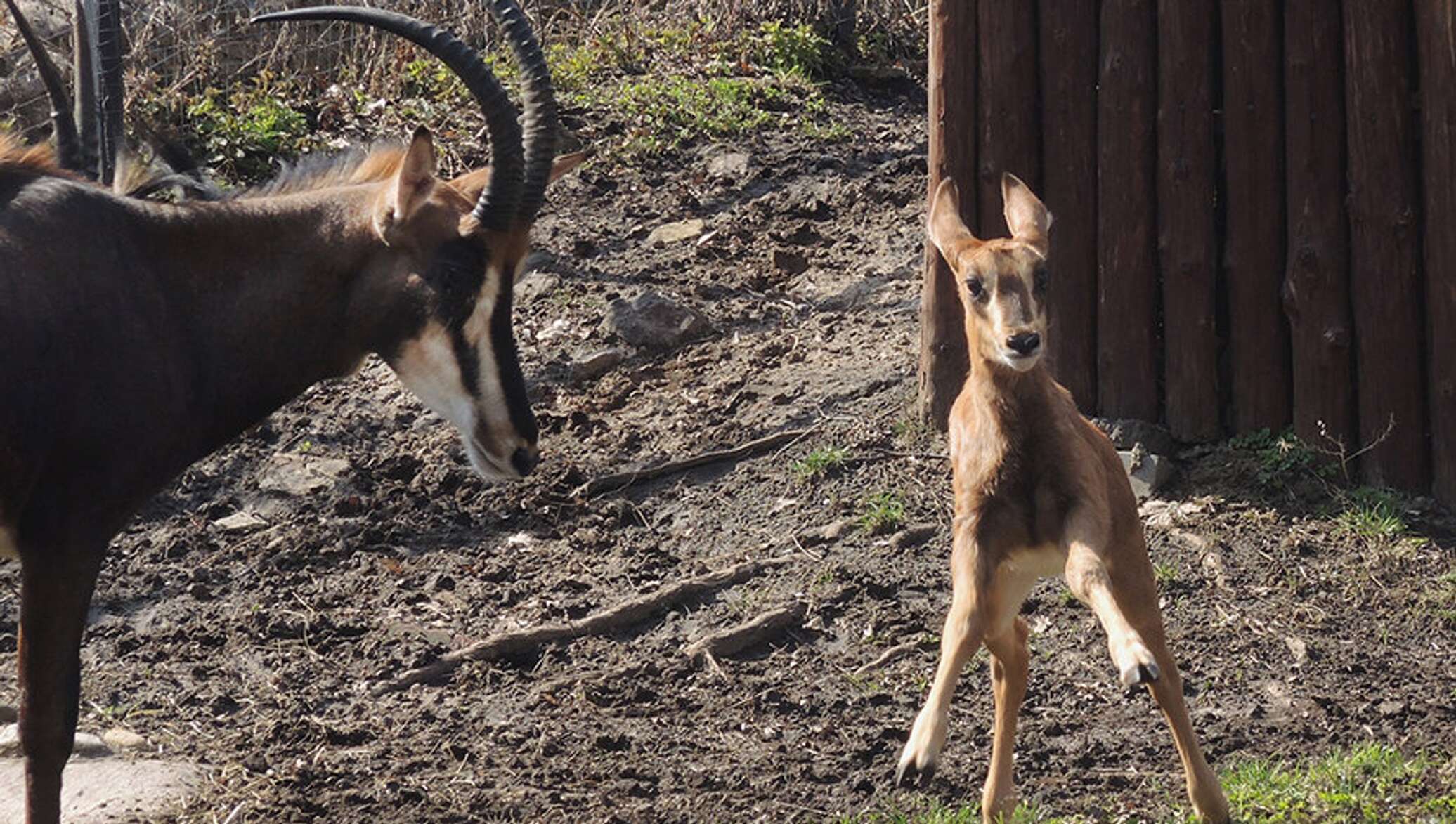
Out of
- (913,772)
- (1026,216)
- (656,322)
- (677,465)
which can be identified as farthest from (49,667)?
(656,322)

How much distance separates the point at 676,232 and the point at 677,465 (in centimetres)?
248

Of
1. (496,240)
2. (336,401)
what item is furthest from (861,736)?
(336,401)

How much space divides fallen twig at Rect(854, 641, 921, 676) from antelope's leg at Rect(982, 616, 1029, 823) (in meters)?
1.24

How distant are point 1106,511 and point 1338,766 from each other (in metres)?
1.17

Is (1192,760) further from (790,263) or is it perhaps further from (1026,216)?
(790,263)

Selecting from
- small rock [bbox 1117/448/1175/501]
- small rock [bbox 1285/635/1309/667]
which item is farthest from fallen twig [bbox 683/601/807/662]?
small rock [bbox 1285/635/1309/667]

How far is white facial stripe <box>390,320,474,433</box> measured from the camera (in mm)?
6230

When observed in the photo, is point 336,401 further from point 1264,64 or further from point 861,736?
point 1264,64

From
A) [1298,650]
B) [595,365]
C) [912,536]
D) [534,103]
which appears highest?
[534,103]

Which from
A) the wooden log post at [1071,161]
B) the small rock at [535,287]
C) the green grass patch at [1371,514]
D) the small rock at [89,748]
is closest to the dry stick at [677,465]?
the wooden log post at [1071,161]

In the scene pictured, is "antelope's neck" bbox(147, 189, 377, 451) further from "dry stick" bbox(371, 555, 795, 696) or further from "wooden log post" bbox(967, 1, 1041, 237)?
"wooden log post" bbox(967, 1, 1041, 237)

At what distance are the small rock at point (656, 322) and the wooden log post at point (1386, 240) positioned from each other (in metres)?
3.48

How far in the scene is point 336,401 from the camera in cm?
988

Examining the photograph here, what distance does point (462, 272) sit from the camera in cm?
618
